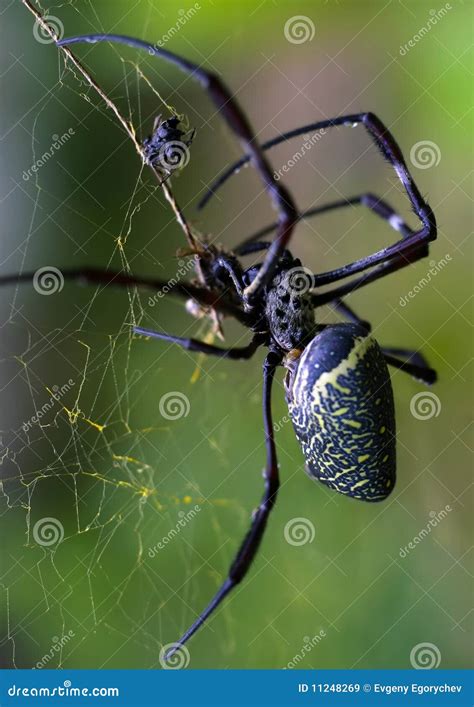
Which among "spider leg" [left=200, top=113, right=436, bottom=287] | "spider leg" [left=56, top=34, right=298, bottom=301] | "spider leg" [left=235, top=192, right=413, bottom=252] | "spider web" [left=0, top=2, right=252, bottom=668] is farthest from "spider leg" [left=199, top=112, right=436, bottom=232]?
"spider web" [left=0, top=2, right=252, bottom=668]

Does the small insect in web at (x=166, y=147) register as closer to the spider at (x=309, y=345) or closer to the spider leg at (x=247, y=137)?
the spider at (x=309, y=345)

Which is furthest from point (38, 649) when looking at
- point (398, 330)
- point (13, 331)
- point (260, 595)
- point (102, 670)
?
point (398, 330)

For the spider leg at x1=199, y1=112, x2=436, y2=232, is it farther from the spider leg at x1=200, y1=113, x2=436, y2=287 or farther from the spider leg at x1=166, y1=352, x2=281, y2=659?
the spider leg at x1=166, y1=352, x2=281, y2=659

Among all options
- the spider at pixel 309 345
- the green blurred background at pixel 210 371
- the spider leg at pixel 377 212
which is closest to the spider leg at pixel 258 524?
the spider at pixel 309 345

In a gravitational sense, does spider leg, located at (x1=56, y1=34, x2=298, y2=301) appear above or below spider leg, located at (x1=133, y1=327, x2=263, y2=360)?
above

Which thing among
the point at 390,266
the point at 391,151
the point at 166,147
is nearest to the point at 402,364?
the point at 390,266

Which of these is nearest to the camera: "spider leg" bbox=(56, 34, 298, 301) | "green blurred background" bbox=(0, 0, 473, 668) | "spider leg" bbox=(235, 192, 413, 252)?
"spider leg" bbox=(56, 34, 298, 301)

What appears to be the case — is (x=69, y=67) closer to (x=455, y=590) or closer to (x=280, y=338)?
(x=280, y=338)

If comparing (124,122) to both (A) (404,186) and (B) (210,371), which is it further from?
(B) (210,371)
